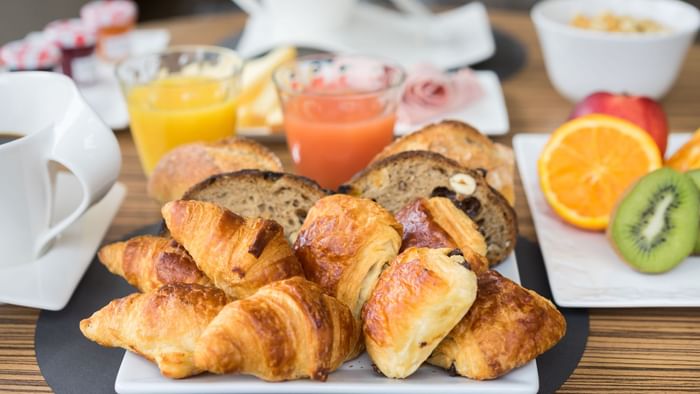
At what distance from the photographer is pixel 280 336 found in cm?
94

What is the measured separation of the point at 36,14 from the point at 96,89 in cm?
216

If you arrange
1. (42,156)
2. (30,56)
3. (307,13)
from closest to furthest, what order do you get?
(42,156) → (30,56) → (307,13)

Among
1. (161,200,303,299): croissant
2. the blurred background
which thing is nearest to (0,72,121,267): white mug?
(161,200,303,299): croissant

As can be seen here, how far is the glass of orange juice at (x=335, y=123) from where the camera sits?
160 cm

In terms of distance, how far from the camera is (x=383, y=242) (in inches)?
42.3

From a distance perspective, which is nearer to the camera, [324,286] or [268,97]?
[324,286]

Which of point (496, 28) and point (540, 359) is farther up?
point (540, 359)

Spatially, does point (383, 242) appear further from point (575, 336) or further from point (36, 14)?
point (36, 14)

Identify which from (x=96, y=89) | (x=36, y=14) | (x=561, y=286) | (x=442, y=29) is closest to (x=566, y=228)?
(x=561, y=286)

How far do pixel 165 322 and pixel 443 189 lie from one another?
0.54 meters

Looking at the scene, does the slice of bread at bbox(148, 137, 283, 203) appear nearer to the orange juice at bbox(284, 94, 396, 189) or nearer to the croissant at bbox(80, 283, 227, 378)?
the orange juice at bbox(284, 94, 396, 189)

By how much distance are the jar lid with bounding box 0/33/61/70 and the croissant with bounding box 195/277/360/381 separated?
1398mm

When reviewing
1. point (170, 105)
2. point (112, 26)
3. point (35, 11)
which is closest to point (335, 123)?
point (170, 105)

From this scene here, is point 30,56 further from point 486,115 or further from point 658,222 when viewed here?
point 658,222
